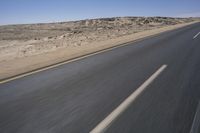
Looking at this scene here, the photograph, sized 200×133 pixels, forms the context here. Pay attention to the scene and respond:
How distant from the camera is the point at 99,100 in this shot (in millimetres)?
5125

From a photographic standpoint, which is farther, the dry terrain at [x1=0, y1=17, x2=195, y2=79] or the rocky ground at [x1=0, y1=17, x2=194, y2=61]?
the rocky ground at [x1=0, y1=17, x2=194, y2=61]

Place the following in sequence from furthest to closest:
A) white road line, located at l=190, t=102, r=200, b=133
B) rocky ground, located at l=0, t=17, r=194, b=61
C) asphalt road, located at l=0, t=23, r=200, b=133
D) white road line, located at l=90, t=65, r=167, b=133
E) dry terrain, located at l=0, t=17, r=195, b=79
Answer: rocky ground, located at l=0, t=17, r=194, b=61, dry terrain, located at l=0, t=17, r=195, b=79, asphalt road, located at l=0, t=23, r=200, b=133, white road line, located at l=90, t=65, r=167, b=133, white road line, located at l=190, t=102, r=200, b=133

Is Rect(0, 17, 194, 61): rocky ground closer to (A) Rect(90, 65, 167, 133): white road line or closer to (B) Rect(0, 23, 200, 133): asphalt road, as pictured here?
(B) Rect(0, 23, 200, 133): asphalt road

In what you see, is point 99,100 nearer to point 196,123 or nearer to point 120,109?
point 120,109

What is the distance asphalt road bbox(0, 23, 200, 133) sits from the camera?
3.91 m

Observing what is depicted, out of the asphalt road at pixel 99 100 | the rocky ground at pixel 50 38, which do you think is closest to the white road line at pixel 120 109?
the asphalt road at pixel 99 100

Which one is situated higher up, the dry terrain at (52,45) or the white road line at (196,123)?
the white road line at (196,123)

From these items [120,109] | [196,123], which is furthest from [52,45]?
[196,123]

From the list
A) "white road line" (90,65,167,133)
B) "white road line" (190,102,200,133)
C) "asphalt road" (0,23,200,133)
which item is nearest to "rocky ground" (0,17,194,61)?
"asphalt road" (0,23,200,133)

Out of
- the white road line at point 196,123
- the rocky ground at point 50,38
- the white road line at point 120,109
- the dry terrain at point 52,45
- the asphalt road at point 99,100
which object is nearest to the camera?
the white road line at point 196,123

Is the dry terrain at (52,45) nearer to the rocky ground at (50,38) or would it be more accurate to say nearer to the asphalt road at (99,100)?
the rocky ground at (50,38)

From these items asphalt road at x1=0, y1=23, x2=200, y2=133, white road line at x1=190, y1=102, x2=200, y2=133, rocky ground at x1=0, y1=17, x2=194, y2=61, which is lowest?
rocky ground at x1=0, y1=17, x2=194, y2=61

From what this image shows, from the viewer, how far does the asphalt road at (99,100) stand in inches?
154

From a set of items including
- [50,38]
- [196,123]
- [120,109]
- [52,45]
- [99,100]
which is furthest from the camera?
[50,38]
